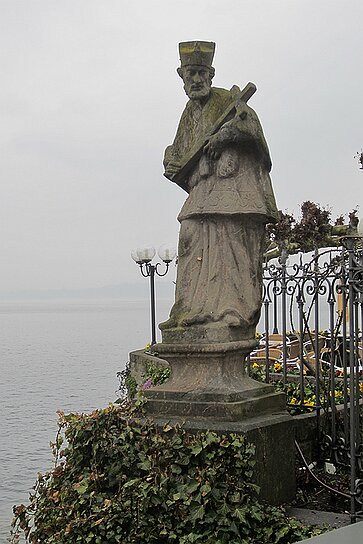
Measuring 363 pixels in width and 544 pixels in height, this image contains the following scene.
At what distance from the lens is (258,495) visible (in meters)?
6.21

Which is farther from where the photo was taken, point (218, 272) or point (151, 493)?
point (218, 272)

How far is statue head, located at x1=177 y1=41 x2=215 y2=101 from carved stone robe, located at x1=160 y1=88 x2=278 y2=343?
0.21 meters

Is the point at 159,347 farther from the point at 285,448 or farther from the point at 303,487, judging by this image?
the point at 303,487

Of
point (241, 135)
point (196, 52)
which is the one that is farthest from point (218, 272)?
point (196, 52)

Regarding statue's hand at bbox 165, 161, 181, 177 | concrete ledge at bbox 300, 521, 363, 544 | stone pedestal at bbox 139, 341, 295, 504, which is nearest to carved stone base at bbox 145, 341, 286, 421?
stone pedestal at bbox 139, 341, 295, 504

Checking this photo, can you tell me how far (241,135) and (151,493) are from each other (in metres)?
2.86

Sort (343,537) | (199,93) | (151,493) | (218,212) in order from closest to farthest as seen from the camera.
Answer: (343,537) → (151,493) → (218,212) → (199,93)

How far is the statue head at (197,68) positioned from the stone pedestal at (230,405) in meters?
2.12

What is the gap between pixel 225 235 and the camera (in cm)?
706

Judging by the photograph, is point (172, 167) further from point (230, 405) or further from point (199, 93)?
point (230, 405)

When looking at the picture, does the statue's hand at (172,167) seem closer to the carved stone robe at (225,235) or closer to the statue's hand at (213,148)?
the carved stone robe at (225,235)

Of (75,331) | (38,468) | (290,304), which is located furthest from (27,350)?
(290,304)

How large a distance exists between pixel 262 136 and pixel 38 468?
8237 millimetres

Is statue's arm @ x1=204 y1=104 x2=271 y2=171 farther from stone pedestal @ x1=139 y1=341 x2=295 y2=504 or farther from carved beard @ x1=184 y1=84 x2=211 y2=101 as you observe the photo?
stone pedestal @ x1=139 y1=341 x2=295 y2=504
